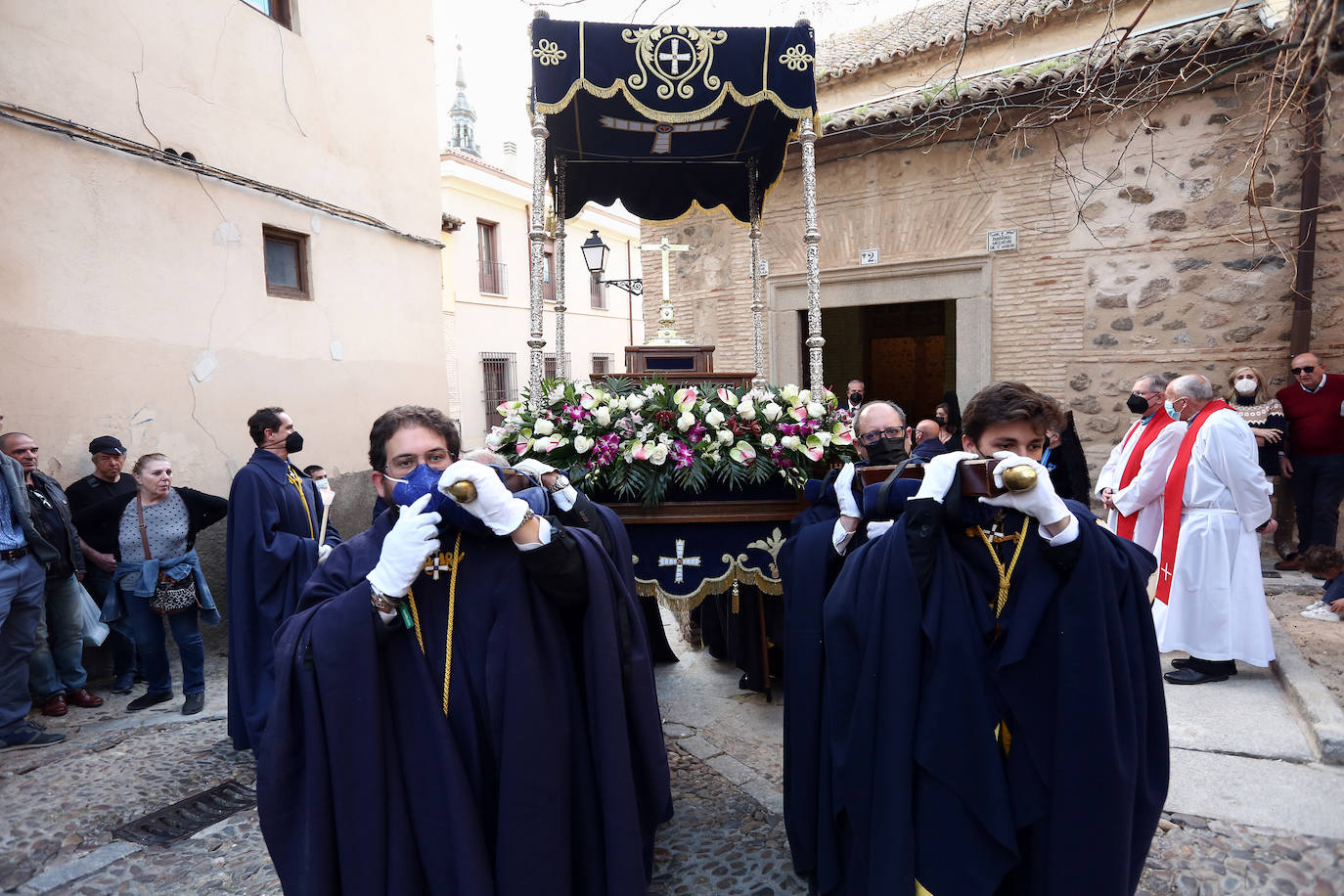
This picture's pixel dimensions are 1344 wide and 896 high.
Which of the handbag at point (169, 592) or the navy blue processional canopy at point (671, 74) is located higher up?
the navy blue processional canopy at point (671, 74)

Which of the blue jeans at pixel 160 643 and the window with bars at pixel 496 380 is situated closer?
the blue jeans at pixel 160 643

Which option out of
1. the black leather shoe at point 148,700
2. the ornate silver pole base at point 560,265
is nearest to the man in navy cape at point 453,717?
the ornate silver pole base at point 560,265

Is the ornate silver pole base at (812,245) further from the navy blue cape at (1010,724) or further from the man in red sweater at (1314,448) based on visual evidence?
the man in red sweater at (1314,448)

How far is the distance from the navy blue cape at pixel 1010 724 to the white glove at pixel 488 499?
1064 mm

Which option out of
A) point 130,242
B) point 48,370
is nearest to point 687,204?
point 130,242

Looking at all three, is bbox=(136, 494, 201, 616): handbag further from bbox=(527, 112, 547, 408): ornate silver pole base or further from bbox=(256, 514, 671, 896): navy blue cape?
bbox=(256, 514, 671, 896): navy blue cape

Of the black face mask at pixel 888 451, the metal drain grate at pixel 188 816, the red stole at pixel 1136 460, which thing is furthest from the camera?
the red stole at pixel 1136 460

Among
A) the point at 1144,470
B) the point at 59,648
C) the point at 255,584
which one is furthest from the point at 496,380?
the point at 1144,470

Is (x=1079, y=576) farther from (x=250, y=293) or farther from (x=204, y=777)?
(x=250, y=293)

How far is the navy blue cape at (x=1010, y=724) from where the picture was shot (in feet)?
6.55

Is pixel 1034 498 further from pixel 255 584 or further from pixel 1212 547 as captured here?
pixel 255 584

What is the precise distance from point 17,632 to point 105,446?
4.50 ft

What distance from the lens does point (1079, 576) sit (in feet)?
6.70

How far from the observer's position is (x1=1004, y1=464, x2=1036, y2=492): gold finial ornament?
75.7 inches
